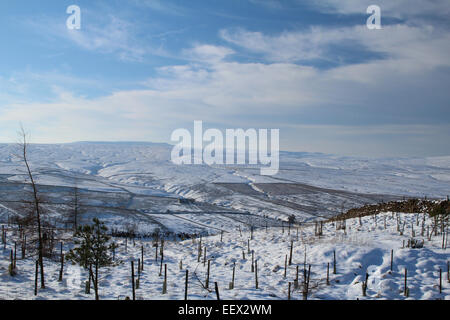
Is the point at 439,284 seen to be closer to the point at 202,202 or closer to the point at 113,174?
the point at 202,202

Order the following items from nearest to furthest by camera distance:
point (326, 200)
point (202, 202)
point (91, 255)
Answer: point (91, 255) < point (202, 202) < point (326, 200)

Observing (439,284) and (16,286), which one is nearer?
(439,284)

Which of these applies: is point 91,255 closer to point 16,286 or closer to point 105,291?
point 105,291
